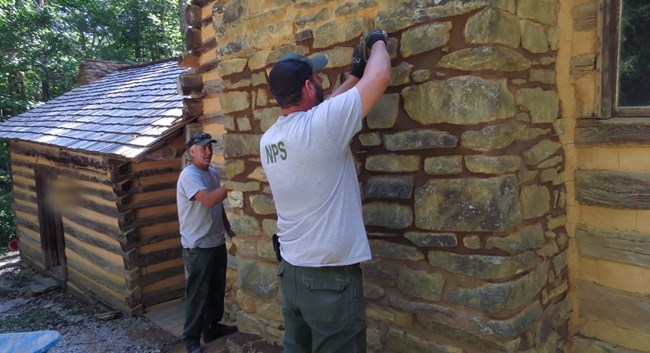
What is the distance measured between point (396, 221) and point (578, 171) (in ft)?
3.52

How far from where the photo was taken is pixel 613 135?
2.43 m

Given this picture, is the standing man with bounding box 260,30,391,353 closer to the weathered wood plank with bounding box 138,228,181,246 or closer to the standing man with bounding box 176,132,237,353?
the standing man with bounding box 176,132,237,353

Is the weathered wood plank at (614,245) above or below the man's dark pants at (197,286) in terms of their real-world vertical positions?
above

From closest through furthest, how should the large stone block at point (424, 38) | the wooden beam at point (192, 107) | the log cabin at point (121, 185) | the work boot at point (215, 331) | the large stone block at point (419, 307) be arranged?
Result: the large stone block at point (424, 38)
the large stone block at point (419, 307)
the work boot at point (215, 331)
the wooden beam at point (192, 107)
the log cabin at point (121, 185)

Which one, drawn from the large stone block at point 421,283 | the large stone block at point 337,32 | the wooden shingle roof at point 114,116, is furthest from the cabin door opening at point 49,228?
the large stone block at point 421,283

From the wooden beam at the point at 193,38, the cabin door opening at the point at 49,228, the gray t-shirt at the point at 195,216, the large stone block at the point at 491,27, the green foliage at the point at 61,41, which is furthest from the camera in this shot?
the green foliage at the point at 61,41

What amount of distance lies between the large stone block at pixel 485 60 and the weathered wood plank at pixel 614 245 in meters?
1.03

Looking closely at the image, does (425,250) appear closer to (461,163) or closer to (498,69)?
(461,163)

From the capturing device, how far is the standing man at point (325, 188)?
7.11 feet

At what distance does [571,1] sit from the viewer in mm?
2562

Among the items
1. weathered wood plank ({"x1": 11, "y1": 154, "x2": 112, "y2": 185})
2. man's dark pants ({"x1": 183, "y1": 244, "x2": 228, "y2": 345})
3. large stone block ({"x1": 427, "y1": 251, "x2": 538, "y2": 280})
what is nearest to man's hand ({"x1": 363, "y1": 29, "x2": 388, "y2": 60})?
large stone block ({"x1": 427, "y1": 251, "x2": 538, "y2": 280})

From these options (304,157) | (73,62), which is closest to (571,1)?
(304,157)

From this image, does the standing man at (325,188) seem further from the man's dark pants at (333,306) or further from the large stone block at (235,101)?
the large stone block at (235,101)

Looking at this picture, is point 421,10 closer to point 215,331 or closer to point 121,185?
point 215,331
